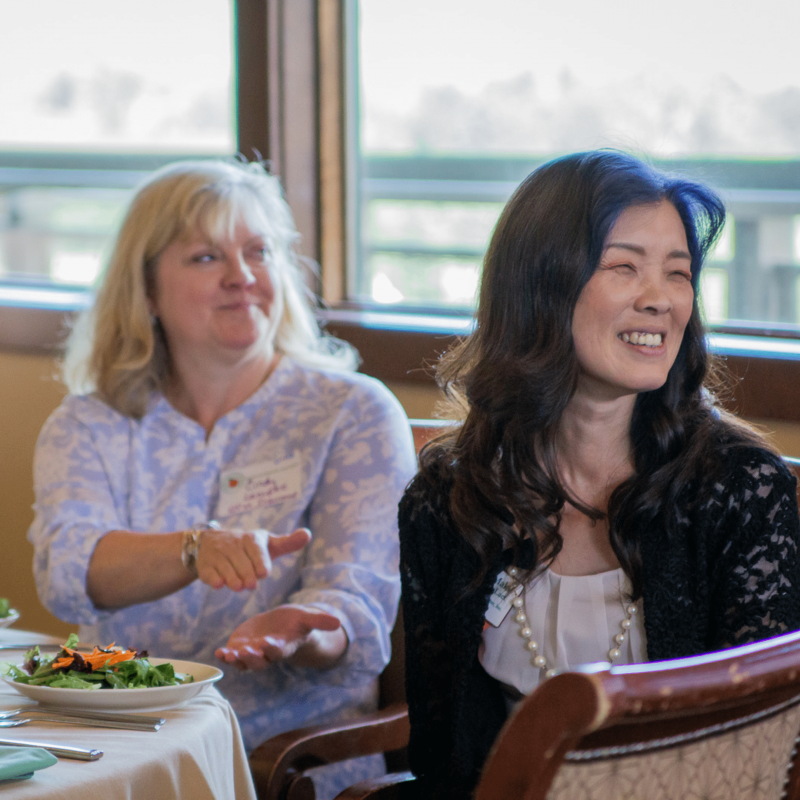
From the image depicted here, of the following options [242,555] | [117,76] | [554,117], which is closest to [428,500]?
[242,555]

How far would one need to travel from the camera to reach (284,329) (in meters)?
2.40

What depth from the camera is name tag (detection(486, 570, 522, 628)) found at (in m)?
1.52

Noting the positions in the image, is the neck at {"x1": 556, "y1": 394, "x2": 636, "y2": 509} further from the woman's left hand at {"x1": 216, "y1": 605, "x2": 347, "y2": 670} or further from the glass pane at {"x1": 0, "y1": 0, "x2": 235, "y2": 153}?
the glass pane at {"x1": 0, "y1": 0, "x2": 235, "y2": 153}

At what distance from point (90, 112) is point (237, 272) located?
1956 millimetres

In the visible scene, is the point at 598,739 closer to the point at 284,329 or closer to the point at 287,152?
the point at 284,329

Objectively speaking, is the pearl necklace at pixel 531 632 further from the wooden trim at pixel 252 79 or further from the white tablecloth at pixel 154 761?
the wooden trim at pixel 252 79

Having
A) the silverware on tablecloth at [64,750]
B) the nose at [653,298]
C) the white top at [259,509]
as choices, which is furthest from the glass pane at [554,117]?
the silverware on tablecloth at [64,750]

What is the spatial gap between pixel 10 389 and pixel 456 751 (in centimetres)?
263

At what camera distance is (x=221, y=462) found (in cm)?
221

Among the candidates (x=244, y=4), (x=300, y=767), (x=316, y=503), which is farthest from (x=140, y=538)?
(x=244, y=4)

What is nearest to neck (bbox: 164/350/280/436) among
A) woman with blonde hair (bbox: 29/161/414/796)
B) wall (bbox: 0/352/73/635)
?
woman with blonde hair (bbox: 29/161/414/796)

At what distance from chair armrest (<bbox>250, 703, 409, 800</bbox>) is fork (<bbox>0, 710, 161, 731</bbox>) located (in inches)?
14.0

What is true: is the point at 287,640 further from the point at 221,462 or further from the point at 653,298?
the point at 653,298

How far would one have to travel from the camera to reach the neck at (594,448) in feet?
5.11
